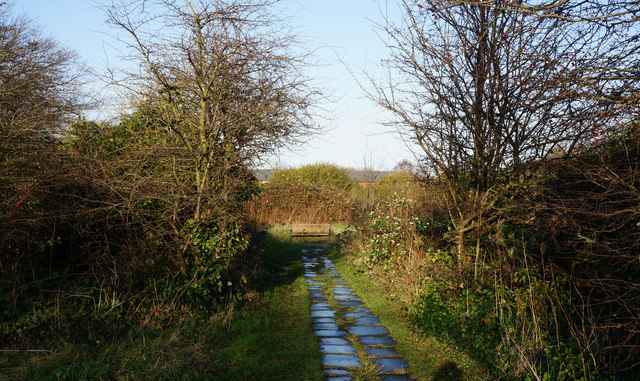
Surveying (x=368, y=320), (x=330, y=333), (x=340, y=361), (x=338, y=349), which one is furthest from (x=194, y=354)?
(x=368, y=320)

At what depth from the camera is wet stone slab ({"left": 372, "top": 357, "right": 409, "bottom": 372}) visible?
490 cm

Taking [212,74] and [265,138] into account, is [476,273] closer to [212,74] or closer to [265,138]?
[265,138]

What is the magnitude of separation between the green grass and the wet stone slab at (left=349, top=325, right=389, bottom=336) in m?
0.10

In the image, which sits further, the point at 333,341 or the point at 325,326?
the point at 325,326

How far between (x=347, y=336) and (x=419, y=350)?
1017 mm

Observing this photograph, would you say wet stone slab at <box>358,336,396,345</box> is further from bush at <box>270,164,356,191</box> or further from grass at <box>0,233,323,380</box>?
bush at <box>270,164,356,191</box>

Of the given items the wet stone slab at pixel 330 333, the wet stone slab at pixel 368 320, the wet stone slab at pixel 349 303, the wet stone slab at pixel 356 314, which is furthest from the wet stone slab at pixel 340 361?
the wet stone slab at pixel 349 303

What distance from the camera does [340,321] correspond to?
A: 6.79 meters

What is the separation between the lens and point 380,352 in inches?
214

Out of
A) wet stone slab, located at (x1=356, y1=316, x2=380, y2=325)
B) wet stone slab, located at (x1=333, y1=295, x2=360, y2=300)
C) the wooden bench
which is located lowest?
wet stone slab, located at (x1=356, y1=316, x2=380, y2=325)

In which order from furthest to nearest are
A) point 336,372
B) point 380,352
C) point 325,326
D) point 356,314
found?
point 356,314
point 325,326
point 380,352
point 336,372

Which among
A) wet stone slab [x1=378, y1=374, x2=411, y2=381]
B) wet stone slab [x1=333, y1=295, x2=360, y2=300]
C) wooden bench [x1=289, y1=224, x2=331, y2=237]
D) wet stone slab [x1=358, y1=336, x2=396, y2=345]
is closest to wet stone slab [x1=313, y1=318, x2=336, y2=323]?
wet stone slab [x1=358, y1=336, x2=396, y2=345]

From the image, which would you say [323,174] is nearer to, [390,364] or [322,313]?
[322,313]

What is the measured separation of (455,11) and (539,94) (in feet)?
6.14
